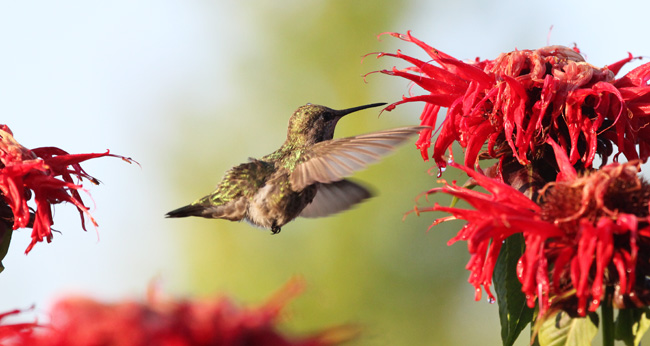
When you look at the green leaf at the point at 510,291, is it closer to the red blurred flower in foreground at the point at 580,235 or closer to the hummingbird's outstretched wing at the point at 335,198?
the red blurred flower in foreground at the point at 580,235

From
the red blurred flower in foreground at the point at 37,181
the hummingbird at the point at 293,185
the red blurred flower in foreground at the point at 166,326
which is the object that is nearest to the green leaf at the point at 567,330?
the red blurred flower in foreground at the point at 166,326

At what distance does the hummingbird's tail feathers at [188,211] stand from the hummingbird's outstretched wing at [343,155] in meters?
0.37

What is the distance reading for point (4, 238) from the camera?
2334 mm

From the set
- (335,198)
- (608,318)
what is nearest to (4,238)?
(335,198)

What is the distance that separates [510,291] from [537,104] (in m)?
0.57

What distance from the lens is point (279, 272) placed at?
11.8m

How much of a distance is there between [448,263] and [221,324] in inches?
408

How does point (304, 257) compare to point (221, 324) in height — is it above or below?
above

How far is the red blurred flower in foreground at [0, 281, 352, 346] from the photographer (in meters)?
0.95

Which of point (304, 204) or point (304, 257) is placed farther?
point (304, 257)

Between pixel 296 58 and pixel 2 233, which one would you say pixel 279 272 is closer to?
pixel 296 58

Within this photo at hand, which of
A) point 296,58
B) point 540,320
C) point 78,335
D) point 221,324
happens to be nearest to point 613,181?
point 540,320

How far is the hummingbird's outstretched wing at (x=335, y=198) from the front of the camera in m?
3.17

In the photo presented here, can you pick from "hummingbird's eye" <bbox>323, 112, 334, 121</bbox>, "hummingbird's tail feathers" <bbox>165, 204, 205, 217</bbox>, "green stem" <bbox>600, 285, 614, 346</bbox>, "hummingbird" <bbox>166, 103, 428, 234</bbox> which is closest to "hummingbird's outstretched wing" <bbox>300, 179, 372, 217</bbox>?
"hummingbird" <bbox>166, 103, 428, 234</bbox>
